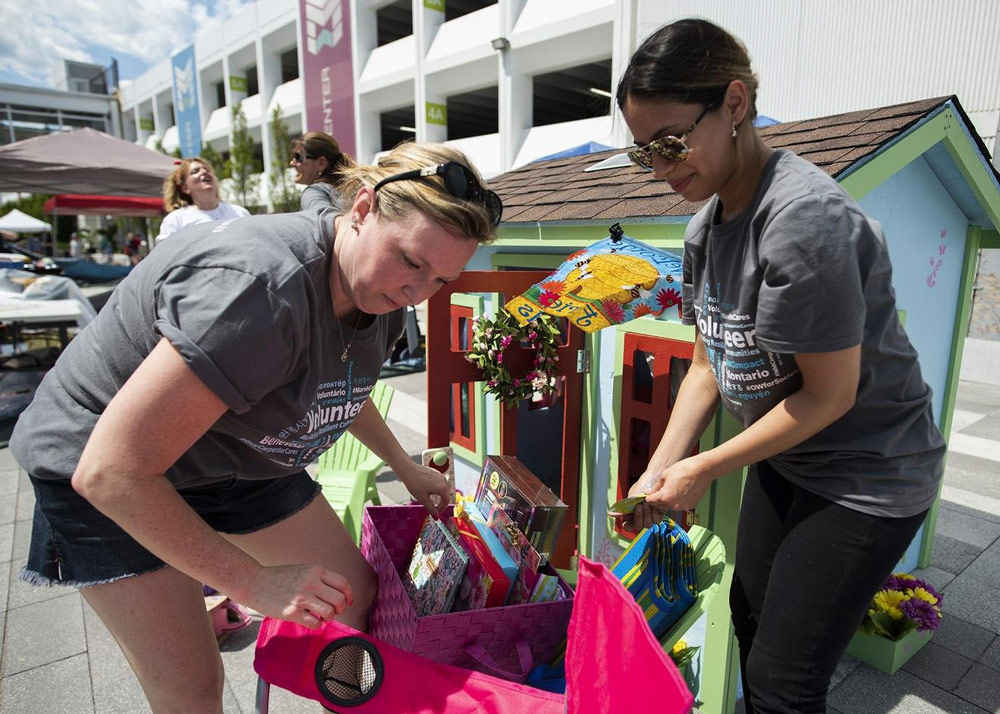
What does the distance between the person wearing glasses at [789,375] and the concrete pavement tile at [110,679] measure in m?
2.12

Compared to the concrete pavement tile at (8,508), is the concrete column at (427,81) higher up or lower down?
higher up

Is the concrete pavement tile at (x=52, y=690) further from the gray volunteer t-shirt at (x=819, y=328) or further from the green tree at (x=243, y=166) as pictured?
the green tree at (x=243, y=166)

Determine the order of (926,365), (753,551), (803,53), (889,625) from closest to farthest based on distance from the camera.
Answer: (753,551) < (889,625) < (926,365) < (803,53)

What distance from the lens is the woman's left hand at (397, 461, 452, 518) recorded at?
68.3 inches

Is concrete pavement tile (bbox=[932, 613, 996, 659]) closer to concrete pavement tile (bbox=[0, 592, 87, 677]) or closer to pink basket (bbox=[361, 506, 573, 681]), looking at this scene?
pink basket (bbox=[361, 506, 573, 681])

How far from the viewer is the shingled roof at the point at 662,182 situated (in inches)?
82.0

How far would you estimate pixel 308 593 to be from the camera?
1148 mm

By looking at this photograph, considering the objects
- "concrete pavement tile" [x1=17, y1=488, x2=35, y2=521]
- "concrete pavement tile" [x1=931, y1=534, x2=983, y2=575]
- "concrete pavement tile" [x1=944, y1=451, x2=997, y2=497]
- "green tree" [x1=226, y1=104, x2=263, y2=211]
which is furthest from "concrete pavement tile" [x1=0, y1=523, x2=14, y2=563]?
"green tree" [x1=226, y1=104, x2=263, y2=211]

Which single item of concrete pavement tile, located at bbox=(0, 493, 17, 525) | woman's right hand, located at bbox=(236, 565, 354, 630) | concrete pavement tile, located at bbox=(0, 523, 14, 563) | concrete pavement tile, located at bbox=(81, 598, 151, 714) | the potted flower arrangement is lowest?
concrete pavement tile, located at bbox=(81, 598, 151, 714)

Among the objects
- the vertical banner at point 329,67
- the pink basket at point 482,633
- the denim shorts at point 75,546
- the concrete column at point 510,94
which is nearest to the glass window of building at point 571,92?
the concrete column at point 510,94

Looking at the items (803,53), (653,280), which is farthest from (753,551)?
(803,53)

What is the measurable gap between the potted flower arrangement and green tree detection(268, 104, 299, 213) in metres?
19.8

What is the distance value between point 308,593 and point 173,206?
167 inches

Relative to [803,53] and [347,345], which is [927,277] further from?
[803,53]
